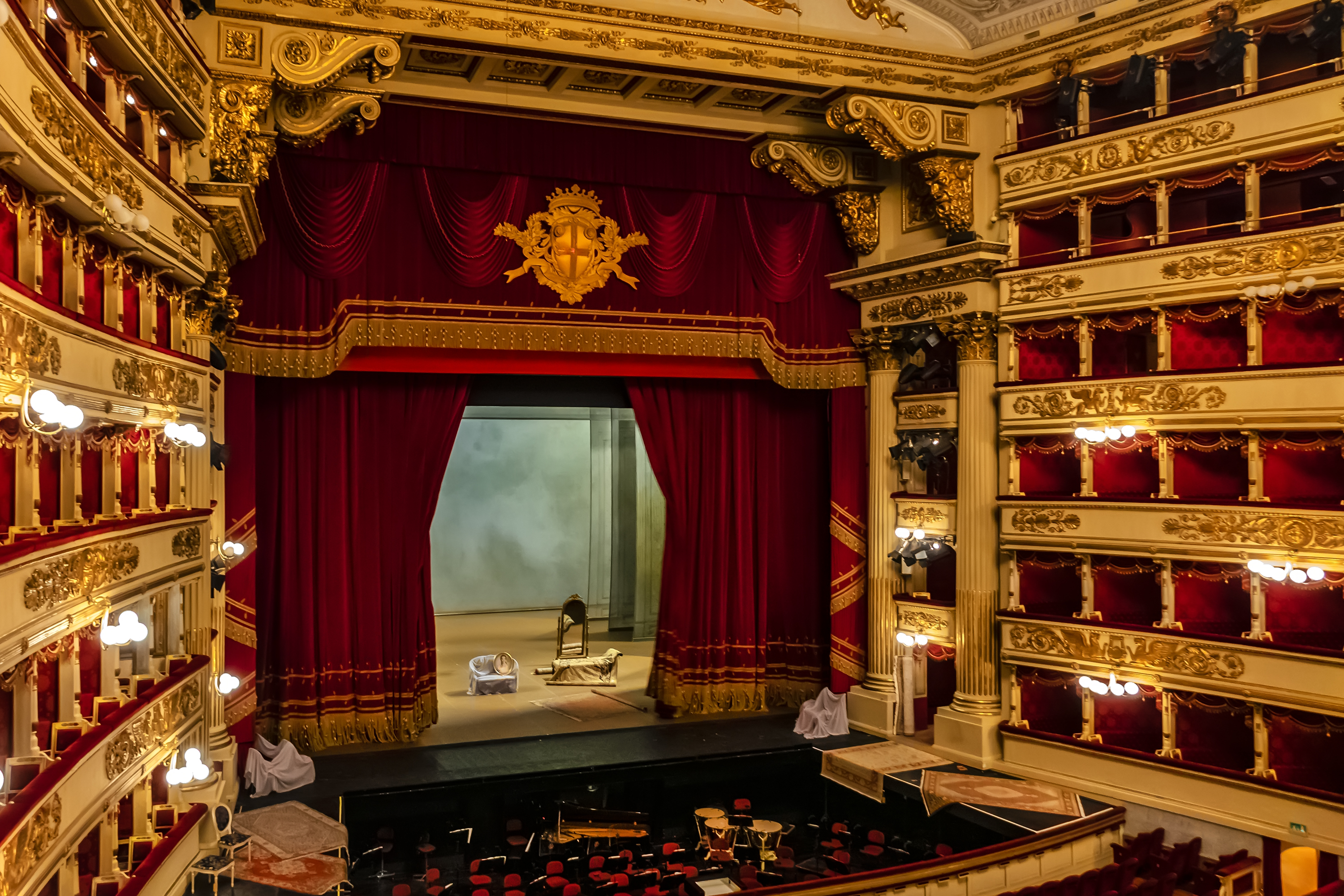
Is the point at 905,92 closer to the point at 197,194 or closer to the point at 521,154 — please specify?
the point at 521,154

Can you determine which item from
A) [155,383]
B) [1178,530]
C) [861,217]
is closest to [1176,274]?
[1178,530]

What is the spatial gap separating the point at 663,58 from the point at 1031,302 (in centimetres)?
445

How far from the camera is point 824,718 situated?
12.2 meters

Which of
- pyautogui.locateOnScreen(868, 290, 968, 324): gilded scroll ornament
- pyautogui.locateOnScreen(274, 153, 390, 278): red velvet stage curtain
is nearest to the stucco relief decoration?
pyautogui.locateOnScreen(274, 153, 390, 278): red velvet stage curtain

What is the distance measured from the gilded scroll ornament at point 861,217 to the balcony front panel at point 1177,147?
1.70 m

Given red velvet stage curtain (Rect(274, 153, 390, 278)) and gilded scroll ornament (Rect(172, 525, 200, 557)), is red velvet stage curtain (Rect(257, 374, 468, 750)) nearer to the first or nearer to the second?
red velvet stage curtain (Rect(274, 153, 390, 278))

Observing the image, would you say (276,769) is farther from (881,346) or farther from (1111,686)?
(1111,686)

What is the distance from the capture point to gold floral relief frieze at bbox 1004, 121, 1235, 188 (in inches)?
386

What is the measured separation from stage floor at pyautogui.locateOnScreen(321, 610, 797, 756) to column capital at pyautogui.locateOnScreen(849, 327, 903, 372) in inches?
172

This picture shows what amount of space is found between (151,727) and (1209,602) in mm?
9109

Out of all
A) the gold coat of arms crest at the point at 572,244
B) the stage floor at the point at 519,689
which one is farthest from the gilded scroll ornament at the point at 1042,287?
the stage floor at the point at 519,689

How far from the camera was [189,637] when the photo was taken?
8.17 metres

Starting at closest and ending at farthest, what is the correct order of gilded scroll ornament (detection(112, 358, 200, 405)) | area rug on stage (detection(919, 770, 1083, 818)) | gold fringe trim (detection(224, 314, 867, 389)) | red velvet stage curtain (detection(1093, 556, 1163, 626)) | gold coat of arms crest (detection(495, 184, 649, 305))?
gilded scroll ornament (detection(112, 358, 200, 405)), area rug on stage (detection(919, 770, 1083, 818)), gold fringe trim (detection(224, 314, 867, 389)), red velvet stage curtain (detection(1093, 556, 1163, 626)), gold coat of arms crest (detection(495, 184, 649, 305))

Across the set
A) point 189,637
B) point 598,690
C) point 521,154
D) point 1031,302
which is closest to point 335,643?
point 189,637
